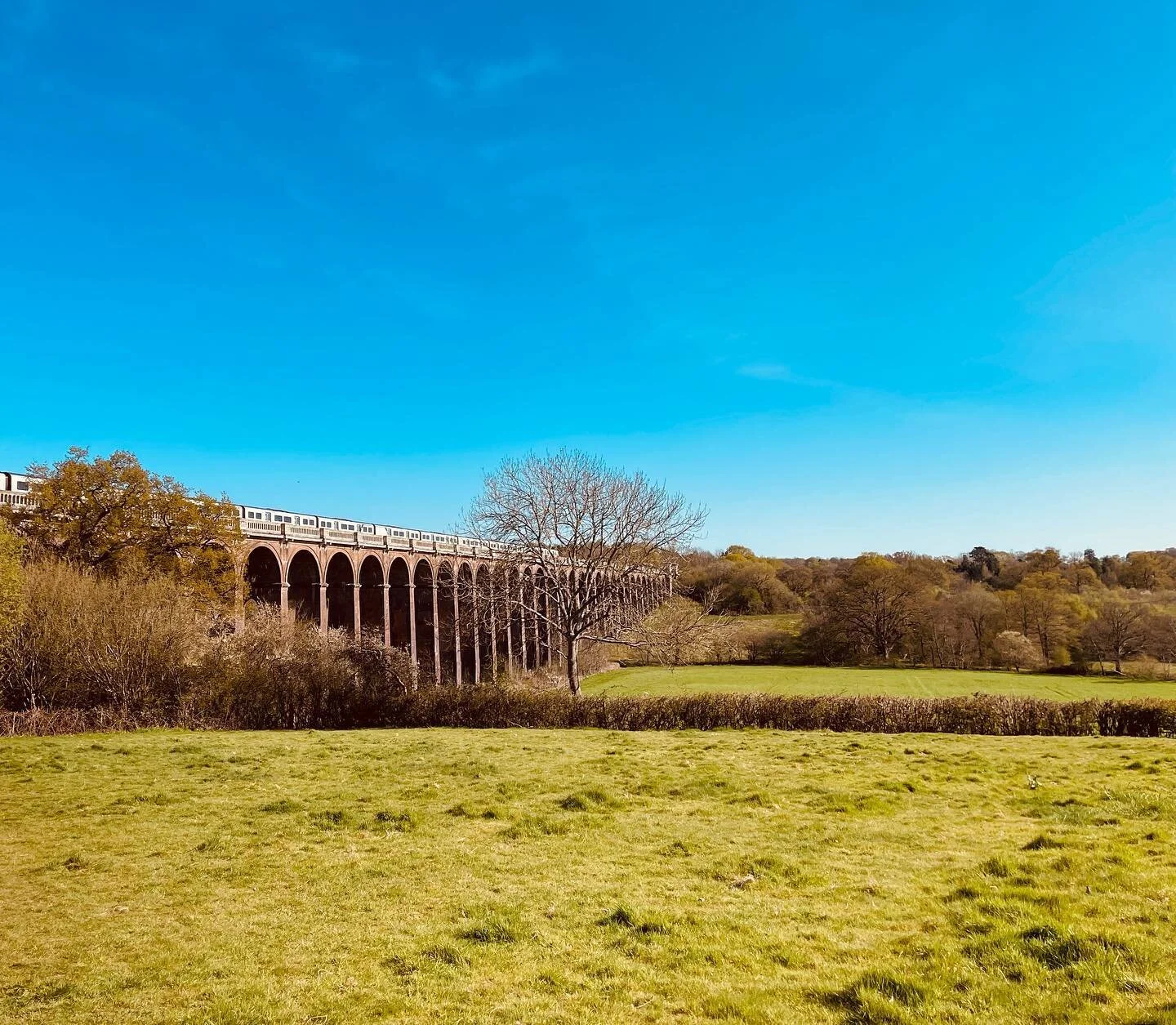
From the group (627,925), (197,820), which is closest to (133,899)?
(197,820)

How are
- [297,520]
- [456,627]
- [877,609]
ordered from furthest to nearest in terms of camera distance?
[877,609], [297,520], [456,627]

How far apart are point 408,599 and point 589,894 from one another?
1799 inches

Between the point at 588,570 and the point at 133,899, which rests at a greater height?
the point at 588,570

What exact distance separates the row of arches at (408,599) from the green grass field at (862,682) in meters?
7.74

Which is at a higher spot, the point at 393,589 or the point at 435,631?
the point at 393,589

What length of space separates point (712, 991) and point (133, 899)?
18.5ft

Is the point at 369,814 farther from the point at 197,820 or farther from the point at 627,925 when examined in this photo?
the point at 627,925

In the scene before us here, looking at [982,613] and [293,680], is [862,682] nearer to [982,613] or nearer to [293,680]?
[982,613]

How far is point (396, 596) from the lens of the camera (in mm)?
53969

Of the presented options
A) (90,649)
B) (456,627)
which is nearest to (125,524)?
(90,649)

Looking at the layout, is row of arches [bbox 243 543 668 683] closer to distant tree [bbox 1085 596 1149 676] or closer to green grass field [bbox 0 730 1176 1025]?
green grass field [bbox 0 730 1176 1025]

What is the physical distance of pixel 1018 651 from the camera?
2445 inches

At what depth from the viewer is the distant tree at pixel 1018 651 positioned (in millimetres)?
62156

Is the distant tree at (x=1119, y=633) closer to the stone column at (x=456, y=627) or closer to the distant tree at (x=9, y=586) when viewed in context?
the stone column at (x=456, y=627)
